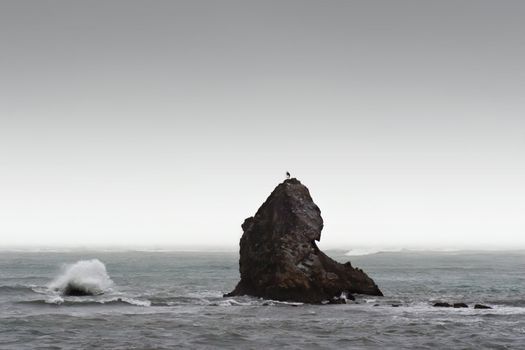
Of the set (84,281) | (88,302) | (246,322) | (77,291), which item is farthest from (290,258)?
(77,291)

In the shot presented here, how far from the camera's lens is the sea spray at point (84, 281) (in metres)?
65.0

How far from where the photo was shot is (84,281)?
65812mm

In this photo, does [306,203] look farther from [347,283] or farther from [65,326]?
[65,326]

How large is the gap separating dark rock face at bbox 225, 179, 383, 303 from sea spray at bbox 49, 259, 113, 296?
18216 millimetres

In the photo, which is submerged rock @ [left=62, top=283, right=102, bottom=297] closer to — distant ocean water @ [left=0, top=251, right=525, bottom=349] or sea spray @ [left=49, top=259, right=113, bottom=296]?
sea spray @ [left=49, top=259, right=113, bottom=296]

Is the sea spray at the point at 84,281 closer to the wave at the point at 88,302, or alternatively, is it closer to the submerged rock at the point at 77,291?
the submerged rock at the point at 77,291

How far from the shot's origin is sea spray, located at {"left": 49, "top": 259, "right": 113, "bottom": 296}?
65000 mm

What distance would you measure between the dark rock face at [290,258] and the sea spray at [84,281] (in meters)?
18.2

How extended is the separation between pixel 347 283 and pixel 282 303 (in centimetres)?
838

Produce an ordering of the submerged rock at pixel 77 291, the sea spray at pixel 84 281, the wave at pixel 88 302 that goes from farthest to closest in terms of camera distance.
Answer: the sea spray at pixel 84 281 → the submerged rock at pixel 77 291 → the wave at pixel 88 302

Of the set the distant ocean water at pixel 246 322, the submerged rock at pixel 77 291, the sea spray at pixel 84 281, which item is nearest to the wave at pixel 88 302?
the distant ocean water at pixel 246 322

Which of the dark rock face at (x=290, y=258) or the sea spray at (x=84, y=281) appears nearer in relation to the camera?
the dark rock face at (x=290, y=258)

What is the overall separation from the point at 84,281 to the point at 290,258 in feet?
87.6

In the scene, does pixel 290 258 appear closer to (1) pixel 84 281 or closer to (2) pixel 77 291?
(1) pixel 84 281
